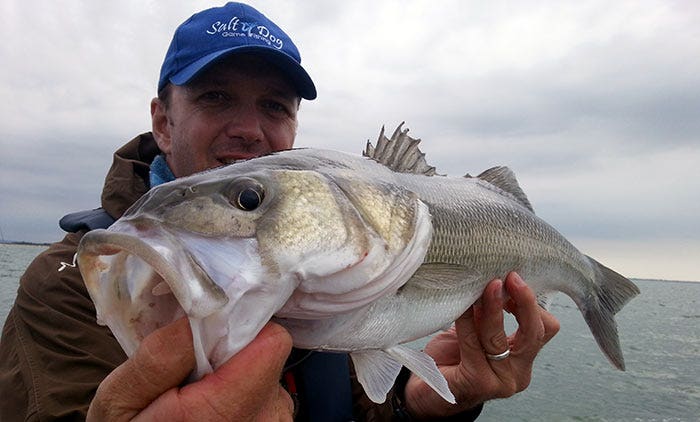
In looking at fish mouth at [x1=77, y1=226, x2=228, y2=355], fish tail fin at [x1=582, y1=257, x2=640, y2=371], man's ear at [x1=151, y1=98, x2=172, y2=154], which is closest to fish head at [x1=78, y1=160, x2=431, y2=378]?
fish mouth at [x1=77, y1=226, x2=228, y2=355]

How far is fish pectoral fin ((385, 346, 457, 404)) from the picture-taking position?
6.36ft

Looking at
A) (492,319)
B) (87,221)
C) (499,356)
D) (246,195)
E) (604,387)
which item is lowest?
(604,387)

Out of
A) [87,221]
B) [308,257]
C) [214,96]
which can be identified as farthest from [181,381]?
[214,96]

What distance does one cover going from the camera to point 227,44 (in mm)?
3182

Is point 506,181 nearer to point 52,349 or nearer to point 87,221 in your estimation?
point 87,221

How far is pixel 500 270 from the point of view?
264 centimetres

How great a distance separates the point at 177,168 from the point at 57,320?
1227mm

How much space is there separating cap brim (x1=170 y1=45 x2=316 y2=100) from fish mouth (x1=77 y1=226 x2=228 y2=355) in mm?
2056

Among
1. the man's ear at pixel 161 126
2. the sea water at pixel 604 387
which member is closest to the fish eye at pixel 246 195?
the man's ear at pixel 161 126

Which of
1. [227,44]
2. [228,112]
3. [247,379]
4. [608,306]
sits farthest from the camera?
[608,306]

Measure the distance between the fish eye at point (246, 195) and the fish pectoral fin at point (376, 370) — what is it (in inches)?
31.7

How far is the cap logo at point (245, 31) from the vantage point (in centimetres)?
324

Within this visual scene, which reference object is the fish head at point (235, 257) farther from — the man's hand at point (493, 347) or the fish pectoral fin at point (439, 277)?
the man's hand at point (493, 347)

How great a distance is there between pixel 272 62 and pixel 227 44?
0.96ft
